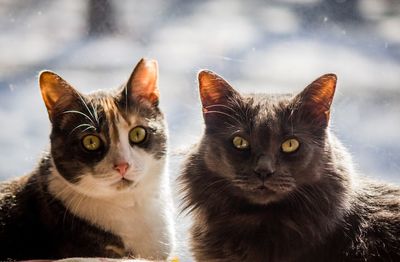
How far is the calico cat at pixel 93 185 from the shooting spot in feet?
5.87

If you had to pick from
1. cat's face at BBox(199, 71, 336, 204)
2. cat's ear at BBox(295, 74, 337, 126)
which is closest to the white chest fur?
cat's face at BBox(199, 71, 336, 204)

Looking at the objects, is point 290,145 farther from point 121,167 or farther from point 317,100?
point 121,167

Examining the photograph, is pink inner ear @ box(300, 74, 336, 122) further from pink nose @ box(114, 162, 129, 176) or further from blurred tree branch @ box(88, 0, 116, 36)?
blurred tree branch @ box(88, 0, 116, 36)

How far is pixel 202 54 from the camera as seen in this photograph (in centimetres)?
230

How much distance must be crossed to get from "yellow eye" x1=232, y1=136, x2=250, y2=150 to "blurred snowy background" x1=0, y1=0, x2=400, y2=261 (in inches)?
10.0

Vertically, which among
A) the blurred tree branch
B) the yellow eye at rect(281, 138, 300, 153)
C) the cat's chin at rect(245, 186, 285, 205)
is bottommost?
the cat's chin at rect(245, 186, 285, 205)

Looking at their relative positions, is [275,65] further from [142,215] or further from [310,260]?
[310,260]

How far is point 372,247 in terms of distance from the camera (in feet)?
4.87

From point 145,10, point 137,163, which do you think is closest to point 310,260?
point 137,163

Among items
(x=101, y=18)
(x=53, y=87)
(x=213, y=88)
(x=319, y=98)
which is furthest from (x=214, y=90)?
(x=101, y=18)

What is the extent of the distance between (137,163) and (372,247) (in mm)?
709

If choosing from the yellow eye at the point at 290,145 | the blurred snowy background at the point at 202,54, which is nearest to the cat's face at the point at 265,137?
the yellow eye at the point at 290,145

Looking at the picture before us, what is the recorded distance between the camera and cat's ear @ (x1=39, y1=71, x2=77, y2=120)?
1.81 metres

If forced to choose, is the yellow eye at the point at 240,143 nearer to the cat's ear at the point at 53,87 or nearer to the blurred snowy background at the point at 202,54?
the blurred snowy background at the point at 202,54
